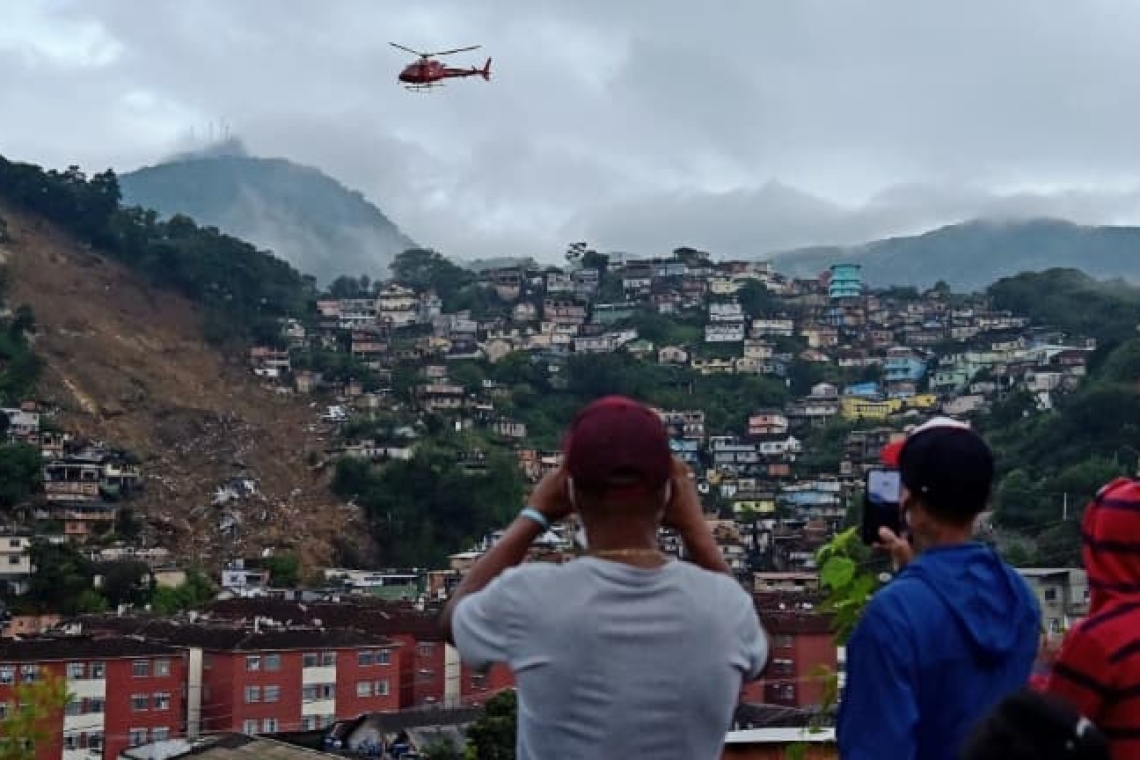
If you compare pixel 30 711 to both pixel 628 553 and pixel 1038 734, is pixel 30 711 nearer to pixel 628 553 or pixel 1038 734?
pixel 628 553

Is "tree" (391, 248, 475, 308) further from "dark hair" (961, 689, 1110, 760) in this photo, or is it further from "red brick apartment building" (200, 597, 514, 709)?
"dark hair" (961, 689, 1110, 760)

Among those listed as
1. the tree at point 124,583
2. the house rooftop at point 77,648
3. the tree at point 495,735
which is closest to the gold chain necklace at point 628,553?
the tree at point 495,735

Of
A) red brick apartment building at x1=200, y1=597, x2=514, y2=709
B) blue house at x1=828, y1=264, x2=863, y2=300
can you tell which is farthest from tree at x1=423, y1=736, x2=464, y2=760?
blue house at x1=828, y1=264, x2=863, y2=300

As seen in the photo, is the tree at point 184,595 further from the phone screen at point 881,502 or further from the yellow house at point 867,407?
the phone screen at point 881,502

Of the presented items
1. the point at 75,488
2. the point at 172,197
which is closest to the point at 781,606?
the point at 75,488

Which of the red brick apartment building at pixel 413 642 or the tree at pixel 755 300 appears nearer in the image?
the red brick apartment building at pixel 413 642

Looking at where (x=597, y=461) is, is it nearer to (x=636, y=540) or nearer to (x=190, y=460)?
(x=636, y=540)

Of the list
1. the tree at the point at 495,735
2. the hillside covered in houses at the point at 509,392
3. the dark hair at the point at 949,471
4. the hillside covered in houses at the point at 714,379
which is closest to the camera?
the dark hair at the point at 949,471
